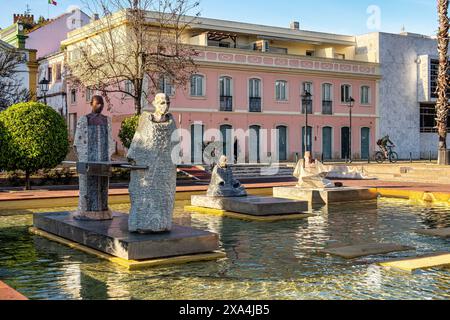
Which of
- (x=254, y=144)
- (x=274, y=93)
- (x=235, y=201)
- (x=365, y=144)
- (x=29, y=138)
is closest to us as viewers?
(x=235, y=201)

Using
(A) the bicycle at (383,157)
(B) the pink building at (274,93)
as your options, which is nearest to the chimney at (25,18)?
(B) the pink building at (274,93)

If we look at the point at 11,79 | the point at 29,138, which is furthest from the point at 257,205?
the point at 11,79

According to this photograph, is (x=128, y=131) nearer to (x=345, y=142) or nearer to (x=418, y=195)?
(x=418, y=195)

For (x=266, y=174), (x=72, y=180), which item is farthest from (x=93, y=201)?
(x=266, y=174)

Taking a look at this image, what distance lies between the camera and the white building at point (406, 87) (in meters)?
42.8

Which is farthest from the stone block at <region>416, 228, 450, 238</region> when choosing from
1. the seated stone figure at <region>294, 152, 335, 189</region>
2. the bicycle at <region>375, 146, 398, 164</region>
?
the bicycle at <region>375, 146, 398, 164</region>

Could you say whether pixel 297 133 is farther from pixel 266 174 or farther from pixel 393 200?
pixel 393 200

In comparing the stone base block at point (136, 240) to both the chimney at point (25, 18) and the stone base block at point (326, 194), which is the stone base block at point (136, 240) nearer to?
the stone base block at point (326, 194)

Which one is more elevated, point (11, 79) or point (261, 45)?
point (261, 45)

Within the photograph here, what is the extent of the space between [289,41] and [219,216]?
29594 millimetres

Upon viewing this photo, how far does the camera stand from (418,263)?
7.89 meters

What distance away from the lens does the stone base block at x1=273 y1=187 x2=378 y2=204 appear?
52.8 ft

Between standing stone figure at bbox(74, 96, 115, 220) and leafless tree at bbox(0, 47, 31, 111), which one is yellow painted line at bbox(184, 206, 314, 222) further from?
leafless tree at bbox(0, 47, 31, 111)

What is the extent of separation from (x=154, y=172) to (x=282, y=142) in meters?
29.9
